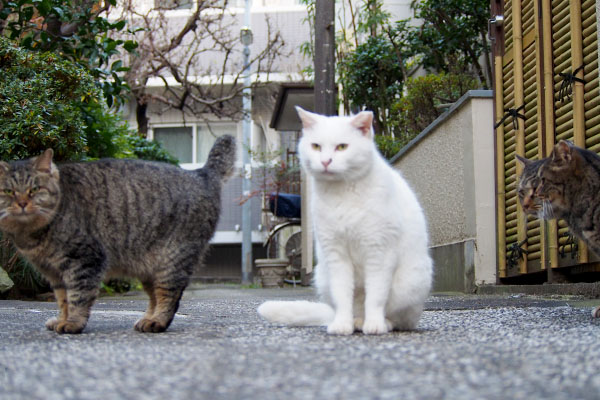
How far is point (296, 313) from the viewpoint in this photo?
10.9 feet

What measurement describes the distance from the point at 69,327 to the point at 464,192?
16.1ft

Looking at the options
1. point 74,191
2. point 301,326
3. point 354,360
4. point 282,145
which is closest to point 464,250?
point 301,326

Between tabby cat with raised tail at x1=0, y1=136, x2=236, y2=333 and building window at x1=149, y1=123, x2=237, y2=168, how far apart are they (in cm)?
1667

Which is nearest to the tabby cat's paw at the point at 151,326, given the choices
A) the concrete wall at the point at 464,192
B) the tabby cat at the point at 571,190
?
the tabby cat at the point at 571,190

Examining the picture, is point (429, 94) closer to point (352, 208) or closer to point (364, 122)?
point (364, 122)

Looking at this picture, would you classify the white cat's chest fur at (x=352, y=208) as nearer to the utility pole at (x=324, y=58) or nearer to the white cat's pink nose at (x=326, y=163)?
the white cat's pink nose at (x=326, y=163)

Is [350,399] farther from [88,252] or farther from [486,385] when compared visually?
[88,252]

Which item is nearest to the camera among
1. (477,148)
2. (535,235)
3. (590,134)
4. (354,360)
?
(354,360)

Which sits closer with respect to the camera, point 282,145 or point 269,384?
point 269,384

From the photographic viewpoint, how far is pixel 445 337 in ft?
9.01

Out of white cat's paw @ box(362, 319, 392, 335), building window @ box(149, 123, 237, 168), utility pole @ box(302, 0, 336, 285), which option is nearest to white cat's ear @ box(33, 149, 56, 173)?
white cat's paw @ box(362, 319, 392, 335)

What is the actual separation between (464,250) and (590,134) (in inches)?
83.4

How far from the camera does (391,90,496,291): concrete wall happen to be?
680 centimetres

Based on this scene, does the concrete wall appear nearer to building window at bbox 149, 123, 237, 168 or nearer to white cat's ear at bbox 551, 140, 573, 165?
white cat's ear at bbox 551, 140, 573, 165
